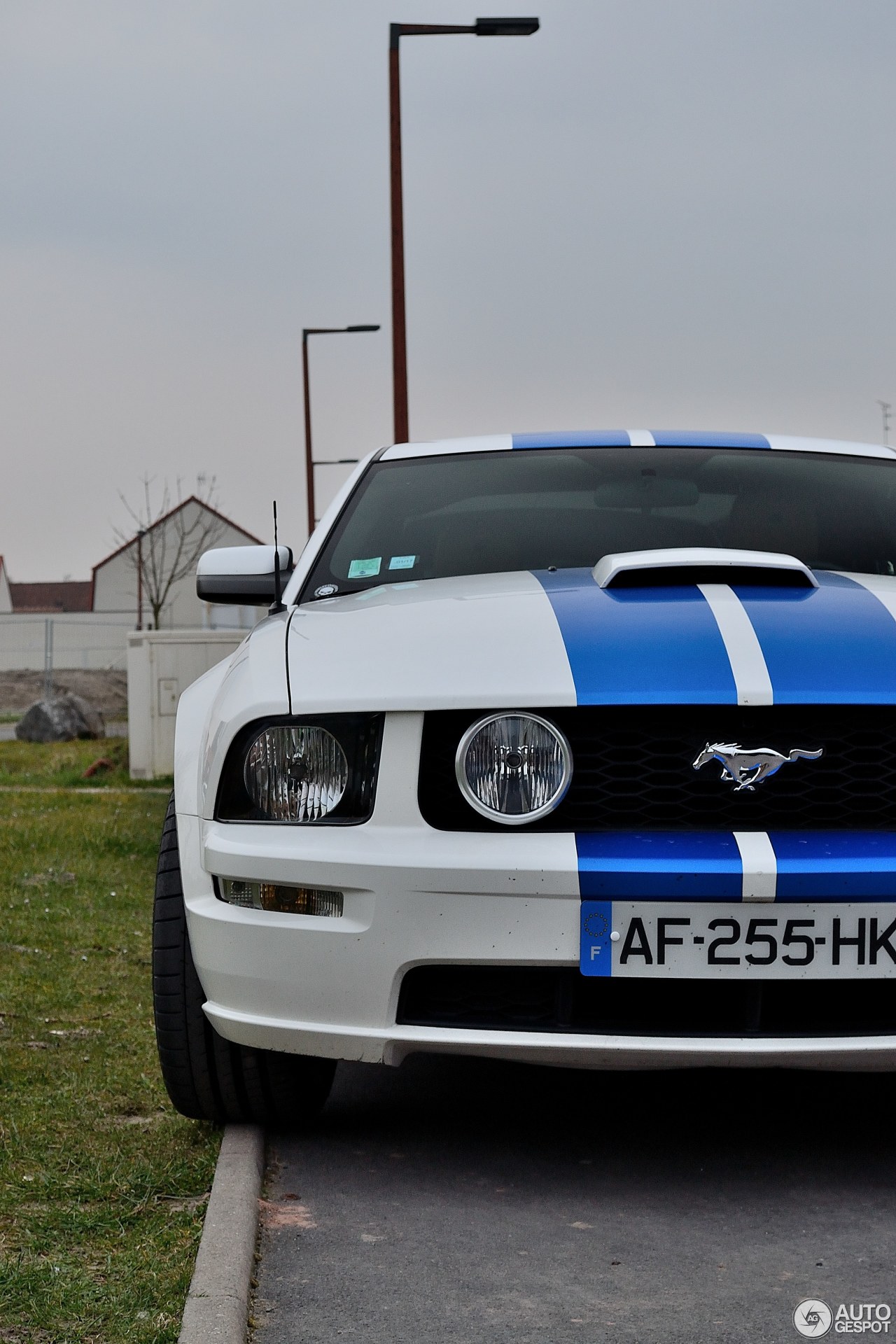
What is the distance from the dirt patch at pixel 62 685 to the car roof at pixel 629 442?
29063 mm

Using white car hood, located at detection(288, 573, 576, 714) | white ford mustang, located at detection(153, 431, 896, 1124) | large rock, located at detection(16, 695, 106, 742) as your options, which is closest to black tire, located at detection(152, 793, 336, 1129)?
white ford mustang, located at detection(153, 431, 896, 1124)

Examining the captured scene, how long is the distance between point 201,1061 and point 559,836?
39.1 inches

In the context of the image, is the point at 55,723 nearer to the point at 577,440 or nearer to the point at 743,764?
the point at 577,440

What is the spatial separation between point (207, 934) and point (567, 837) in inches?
29.7

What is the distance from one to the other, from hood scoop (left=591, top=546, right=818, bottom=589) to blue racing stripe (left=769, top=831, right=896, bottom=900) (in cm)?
71

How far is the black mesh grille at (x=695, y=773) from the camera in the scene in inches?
116

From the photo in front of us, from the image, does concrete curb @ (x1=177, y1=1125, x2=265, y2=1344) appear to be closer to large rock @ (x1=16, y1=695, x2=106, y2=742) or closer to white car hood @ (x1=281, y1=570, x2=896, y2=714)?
white car hood @ (x1=281, y1=570, x2=896, y2=714)

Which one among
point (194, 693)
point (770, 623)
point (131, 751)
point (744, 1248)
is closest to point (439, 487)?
point (194, 693)

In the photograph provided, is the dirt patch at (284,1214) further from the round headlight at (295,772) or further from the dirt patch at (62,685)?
the dirt patch at (62,685)

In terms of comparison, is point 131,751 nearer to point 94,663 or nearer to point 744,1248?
point 744,1248

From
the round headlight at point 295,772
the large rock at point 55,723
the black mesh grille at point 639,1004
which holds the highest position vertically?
the round headlight at point 295,772

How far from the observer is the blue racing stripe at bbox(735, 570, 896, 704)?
2953mm

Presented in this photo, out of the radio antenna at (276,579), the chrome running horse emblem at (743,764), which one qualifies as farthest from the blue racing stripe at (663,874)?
the radio antenna at (276,579)

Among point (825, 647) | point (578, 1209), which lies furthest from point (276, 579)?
point (578, 1209)
